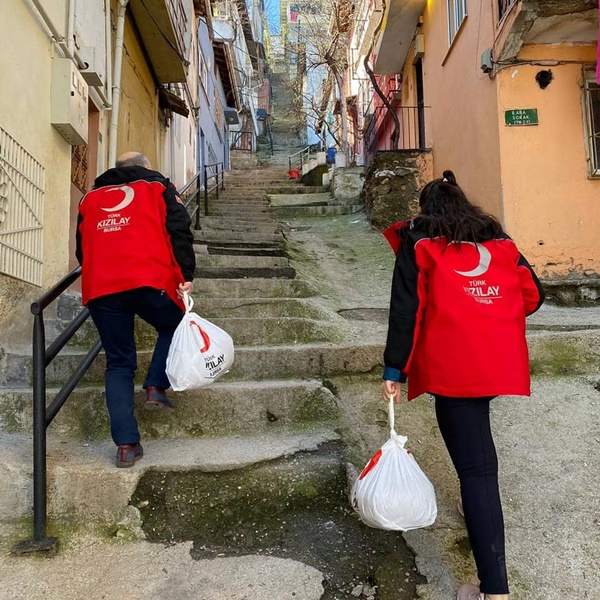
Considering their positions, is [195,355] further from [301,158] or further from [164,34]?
[301,158]

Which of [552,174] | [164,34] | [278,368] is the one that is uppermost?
[164,34]

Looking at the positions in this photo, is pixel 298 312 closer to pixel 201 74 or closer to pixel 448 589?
pixel 448 589

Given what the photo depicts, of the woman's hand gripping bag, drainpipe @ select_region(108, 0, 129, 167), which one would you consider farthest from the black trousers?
drainpipe @ select_region(108, 0, 129, 167)

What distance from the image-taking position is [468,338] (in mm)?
1704

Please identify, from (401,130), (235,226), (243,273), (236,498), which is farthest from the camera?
(401,130)

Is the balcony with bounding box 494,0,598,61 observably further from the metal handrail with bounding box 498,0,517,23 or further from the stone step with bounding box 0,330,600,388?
the stone step with bounding box 0,330,600,388

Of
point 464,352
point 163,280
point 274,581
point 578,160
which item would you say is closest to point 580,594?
point 464,352

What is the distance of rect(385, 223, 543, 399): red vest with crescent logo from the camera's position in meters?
1.70

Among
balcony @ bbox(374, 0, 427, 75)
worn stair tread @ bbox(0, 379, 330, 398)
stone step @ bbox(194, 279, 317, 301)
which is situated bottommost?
worn stair tread @ bbox(0, 379, 330, 398)

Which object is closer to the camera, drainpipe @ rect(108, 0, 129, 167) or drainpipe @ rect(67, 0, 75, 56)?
drainpipe @ rect(67, 0, 75, 56)

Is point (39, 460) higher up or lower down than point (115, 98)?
lower down

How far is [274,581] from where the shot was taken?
1.79 m

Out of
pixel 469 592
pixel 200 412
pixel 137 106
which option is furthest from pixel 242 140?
pixel 469 592

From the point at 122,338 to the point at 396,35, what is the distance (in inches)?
387
